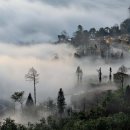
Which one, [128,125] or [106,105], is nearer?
[128,125]

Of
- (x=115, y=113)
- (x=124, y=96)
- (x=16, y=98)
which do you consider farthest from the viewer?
(x=16, y=98)

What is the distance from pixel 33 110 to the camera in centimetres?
17962

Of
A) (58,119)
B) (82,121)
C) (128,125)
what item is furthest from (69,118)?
(128,125)

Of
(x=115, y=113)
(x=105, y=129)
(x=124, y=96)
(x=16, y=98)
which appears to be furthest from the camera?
(x=16, y=98)

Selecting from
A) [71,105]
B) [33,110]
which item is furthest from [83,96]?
[33,110]

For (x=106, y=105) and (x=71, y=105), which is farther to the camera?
(x=71, y=105)

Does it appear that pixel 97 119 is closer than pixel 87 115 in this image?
Yes

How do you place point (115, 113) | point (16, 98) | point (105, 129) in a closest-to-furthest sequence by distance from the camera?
point (105, 129) → point (115, 113) → point (16, 98)

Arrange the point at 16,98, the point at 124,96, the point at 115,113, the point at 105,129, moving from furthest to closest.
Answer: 1. the point at 16,98
2. the point at 124,96
3. the point at 115,113
4. the point at 105,129

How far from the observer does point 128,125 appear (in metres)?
143

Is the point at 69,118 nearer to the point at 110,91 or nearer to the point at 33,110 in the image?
the point at 33,110

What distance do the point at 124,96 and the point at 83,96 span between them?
92.7 feet

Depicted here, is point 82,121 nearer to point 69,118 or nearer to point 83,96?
point 69,118

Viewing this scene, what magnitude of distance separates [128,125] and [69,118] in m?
24.6
